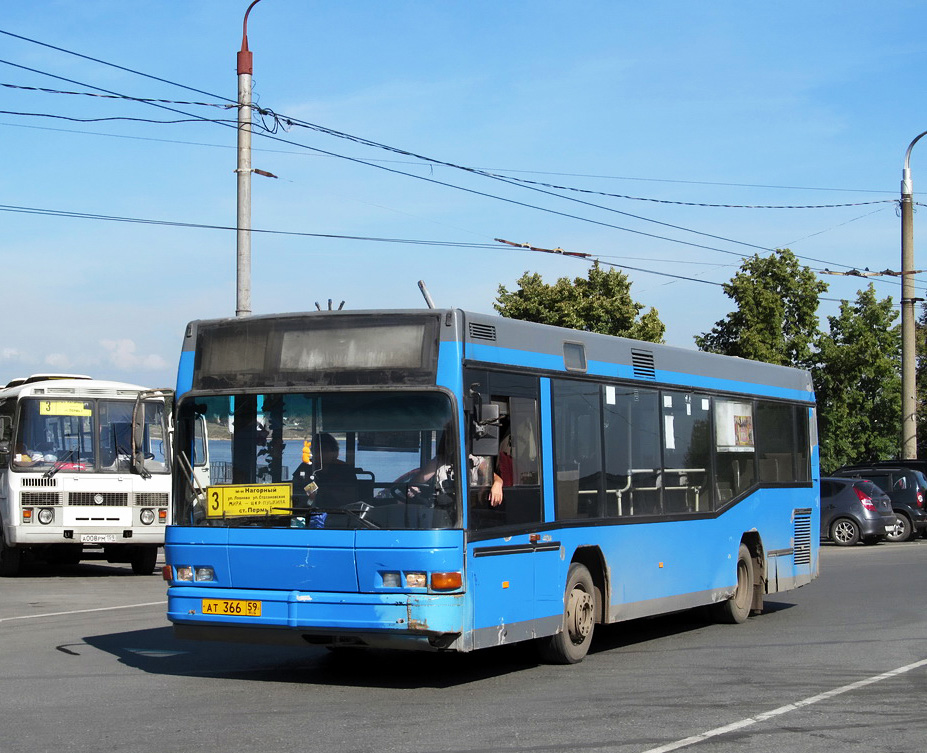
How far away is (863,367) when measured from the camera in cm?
4191

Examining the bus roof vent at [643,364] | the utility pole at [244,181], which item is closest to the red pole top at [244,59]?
the utility pole at [244,181]

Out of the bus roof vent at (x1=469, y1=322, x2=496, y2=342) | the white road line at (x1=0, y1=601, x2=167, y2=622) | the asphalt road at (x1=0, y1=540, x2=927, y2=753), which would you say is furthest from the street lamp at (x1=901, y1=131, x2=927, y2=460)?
the bus roof vent at (x1=469, y1=322, x2=496, y2=342)

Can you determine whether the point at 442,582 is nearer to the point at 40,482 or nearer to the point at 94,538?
the point at 94,538

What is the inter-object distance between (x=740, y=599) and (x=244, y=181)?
9939 mm

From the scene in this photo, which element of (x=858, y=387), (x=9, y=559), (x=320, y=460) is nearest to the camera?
(x=320, y=460)

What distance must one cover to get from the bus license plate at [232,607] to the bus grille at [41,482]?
442 inches

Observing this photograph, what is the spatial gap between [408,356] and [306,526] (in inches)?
54.4

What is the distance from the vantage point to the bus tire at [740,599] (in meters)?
14.6

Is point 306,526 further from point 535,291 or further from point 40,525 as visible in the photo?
point 535,291

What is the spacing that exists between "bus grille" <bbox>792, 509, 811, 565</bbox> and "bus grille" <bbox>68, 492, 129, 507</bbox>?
10017 millimetres

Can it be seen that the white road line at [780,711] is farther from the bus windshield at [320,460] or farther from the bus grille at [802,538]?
the bus grille at [802,538]

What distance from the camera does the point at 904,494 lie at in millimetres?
31312

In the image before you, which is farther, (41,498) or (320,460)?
(41,498)

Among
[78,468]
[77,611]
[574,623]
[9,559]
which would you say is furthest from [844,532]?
[574,623]
